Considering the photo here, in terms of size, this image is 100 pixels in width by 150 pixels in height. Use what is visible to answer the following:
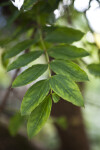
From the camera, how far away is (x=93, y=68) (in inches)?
24.8

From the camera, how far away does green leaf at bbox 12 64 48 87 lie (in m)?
0.47

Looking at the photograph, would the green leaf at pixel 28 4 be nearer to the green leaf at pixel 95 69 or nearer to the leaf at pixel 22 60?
the leaf at pixel 22 60

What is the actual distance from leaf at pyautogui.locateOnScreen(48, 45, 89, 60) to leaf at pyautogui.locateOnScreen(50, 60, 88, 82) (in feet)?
0.14

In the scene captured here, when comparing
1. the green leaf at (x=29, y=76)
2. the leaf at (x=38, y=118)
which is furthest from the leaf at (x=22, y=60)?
the leaf at (x=38, y=118)

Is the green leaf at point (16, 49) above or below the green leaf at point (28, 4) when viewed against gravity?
below

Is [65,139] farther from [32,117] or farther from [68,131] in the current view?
[32,117]

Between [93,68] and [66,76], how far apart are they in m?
0.20

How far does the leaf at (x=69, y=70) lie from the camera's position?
47cm

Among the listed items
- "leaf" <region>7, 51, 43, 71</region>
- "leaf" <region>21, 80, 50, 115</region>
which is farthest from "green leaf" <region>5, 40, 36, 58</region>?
"leaf" <region>21, 80, 50, 115</region>

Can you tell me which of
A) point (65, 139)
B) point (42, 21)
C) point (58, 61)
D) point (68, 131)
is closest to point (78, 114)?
point (68, 131)

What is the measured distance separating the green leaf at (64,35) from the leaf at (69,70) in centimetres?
13

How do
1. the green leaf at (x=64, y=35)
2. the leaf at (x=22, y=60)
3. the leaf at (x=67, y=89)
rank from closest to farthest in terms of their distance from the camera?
1. the leaf at (x=67, y=89)
2. the leaf at (x=22, y=60)
3. the green leaf at (x=64, y=35)

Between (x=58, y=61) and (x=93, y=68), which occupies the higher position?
(x=58, y=61)

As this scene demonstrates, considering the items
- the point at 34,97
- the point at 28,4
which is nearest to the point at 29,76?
the point at 34,97
